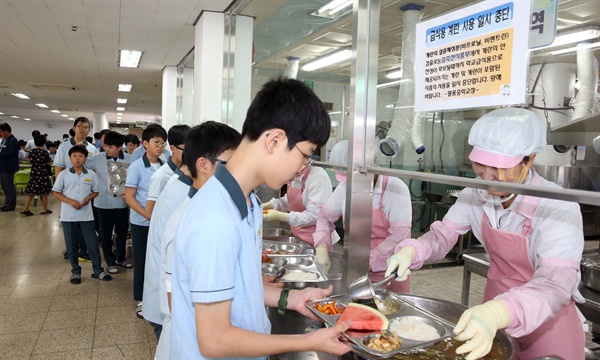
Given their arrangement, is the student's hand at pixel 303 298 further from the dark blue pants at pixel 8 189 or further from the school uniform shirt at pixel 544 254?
the dark blue pants at pixel 8 189

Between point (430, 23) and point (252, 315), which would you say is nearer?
point (252, 315)

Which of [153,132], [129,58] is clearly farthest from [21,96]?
[153,132]

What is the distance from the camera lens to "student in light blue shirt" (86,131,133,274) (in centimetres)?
432

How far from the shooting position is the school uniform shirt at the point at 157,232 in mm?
2010

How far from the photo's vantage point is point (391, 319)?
1.28 m

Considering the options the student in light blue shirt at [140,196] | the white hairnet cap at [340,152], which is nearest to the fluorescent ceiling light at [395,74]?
the white hairnet cap at [340,152]

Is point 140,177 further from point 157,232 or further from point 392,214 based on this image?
point 392,214

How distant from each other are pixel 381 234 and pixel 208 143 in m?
1.01

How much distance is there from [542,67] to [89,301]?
3.74m

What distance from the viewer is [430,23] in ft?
4.49

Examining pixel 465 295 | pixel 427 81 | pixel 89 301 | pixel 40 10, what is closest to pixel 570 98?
pixel 427 81

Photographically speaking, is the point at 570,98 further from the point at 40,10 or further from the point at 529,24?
the point at 40,10

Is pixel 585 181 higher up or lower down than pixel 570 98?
lower down

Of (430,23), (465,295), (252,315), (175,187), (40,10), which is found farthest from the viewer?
(40,10)
